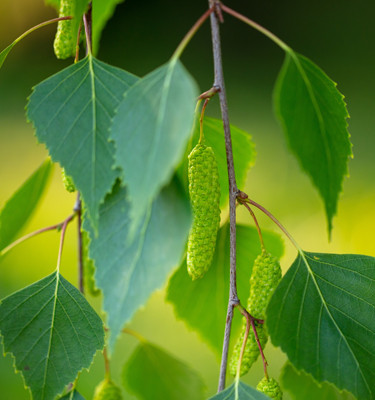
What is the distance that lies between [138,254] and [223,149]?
350mm

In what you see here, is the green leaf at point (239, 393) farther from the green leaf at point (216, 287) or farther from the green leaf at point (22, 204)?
the green leaf at point (22, 204)

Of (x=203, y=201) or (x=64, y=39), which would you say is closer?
(x=203, y=201)

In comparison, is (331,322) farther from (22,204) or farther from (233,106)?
(233,106)

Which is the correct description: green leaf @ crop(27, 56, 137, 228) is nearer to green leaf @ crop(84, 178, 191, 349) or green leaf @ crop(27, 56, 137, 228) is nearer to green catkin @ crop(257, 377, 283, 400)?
green leaf @ crop(84, 178, 191, 349)

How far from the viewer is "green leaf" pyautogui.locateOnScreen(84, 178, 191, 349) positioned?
1.62 ft

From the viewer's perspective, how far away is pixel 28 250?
8.54 feet

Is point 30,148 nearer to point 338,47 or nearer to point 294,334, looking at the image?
point 338,47

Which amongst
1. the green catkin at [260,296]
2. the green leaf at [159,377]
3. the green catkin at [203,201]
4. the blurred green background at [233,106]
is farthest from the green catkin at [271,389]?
the blurred green background at [233,106]

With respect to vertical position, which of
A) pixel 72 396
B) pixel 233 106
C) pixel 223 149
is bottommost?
pixel 72 396

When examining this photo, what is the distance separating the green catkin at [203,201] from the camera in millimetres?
664

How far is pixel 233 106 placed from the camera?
329cm

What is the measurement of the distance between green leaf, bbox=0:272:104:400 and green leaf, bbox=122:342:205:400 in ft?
1.17

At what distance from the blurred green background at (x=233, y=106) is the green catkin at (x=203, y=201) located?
1.36m

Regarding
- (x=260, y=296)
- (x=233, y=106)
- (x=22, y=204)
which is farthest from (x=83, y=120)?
(x=233, y=106)
